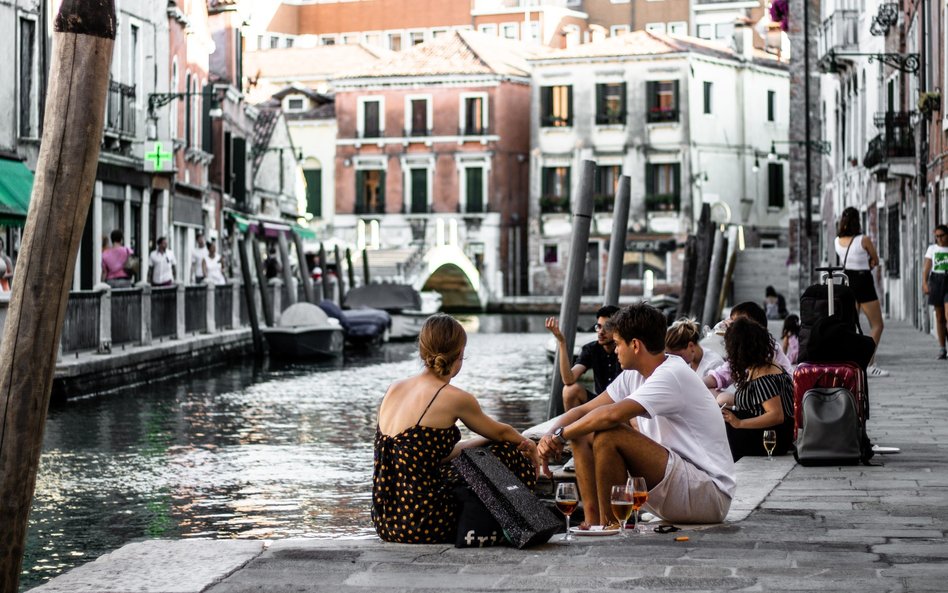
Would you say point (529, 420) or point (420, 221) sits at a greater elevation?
point (420, 221)

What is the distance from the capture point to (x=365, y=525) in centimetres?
1016

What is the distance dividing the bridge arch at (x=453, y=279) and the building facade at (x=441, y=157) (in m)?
0.10

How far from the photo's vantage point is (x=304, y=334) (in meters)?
29.4

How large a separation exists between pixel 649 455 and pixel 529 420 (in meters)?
10.2

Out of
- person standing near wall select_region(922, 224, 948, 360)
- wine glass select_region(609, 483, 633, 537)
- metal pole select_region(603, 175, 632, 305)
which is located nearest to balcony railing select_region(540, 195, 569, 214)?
metal pole select_region(603, 175, 632, 305)

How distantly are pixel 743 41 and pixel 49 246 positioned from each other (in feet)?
188

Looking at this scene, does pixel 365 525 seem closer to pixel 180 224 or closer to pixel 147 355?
pixel 147 355

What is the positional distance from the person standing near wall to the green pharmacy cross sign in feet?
60.1

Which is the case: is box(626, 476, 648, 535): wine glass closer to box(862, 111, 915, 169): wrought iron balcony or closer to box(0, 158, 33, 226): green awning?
box(0, 158, 33, 226): green awning

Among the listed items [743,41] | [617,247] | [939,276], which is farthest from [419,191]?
[939,276]

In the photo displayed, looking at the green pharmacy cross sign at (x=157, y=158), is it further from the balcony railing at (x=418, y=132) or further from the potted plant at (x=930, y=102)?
the balcony railing at (x=418, y=132)

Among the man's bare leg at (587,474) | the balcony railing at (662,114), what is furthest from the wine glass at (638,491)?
the balcony railing at (662,114)

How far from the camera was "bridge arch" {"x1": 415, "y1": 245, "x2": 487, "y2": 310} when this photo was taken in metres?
58.6

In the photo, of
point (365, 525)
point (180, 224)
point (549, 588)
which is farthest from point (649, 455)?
point (180, 224)
